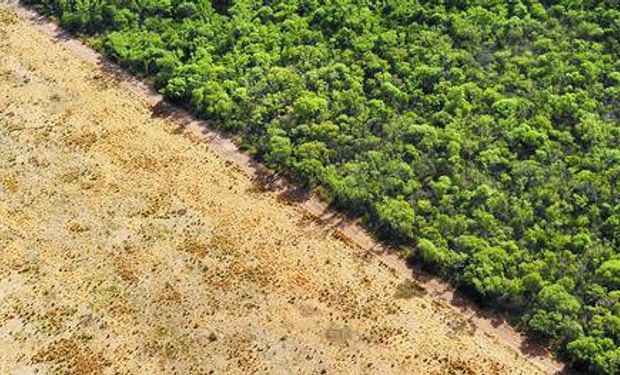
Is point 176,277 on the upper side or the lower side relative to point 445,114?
lower

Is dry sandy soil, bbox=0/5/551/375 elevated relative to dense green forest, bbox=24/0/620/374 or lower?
lower

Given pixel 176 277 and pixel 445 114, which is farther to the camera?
pixel 445 114

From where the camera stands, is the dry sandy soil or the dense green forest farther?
the dense green forest

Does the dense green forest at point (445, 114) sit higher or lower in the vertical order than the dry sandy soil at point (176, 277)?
higher

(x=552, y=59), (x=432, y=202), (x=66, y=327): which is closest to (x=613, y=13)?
(x=552, y=59)
